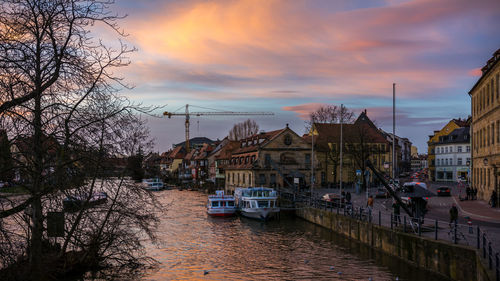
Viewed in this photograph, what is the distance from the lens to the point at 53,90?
1126cm

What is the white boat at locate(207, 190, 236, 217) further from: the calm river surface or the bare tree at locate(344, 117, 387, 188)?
the bare tree at locate(344, 117, 387, 188)

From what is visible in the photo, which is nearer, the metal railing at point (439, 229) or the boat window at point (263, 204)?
the metal railing at point (439, 229)

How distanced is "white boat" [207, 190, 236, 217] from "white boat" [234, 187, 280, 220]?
1.12m

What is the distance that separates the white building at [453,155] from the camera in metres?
89.9

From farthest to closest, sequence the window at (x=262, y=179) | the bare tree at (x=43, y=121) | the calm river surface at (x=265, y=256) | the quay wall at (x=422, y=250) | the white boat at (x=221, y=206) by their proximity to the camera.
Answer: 1. the window at (x=262, y=179)
2. the white boat at (x=221, y=206)
3. the calm river surface at (x=265, y=256)
4. the quay wall at (x=422, y=250)
5. the bare tree at (x=43, y=121)

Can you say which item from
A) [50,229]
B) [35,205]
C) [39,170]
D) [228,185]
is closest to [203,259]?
[50,229]

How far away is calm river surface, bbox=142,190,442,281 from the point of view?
21.2 meters

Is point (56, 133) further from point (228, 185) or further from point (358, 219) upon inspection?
point (228, 185)

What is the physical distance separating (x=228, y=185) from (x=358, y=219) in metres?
43.7

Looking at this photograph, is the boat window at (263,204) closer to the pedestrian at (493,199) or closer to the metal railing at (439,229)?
the metal railing at (439,229)

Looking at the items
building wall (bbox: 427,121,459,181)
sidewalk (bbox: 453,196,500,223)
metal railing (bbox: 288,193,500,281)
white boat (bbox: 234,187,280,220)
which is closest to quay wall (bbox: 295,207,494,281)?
metal railing (bbox: 288,193,500,281)

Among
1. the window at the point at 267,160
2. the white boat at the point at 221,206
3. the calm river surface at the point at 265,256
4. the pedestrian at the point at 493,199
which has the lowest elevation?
the calm river surface at the point at 265,256

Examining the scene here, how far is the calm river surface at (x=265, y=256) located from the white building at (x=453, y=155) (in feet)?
212

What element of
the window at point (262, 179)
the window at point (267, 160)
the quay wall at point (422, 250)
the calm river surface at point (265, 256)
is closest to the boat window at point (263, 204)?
the calm river surface at point (265, 256)
